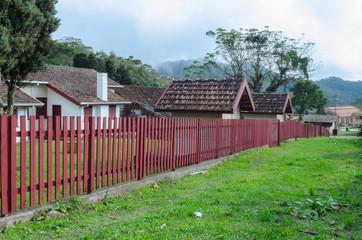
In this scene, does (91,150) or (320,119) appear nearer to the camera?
(91,150)

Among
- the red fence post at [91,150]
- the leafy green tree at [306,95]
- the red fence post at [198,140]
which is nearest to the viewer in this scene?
the red fence post at [91,150]

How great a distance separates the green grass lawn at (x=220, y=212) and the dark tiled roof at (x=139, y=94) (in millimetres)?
27864

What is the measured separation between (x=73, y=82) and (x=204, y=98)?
17654mm

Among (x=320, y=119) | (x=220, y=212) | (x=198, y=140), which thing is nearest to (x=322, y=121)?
(x=320, y=119)

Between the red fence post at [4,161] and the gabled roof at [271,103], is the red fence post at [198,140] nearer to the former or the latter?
the red fence post at [4,161]

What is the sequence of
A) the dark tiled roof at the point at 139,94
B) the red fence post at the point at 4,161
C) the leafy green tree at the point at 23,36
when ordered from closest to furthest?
the red fence post at the point at 4,161
the leafy green tree at the point at 23,36
the dark tiled roof at the point at 139,94

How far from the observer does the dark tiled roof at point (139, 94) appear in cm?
3550

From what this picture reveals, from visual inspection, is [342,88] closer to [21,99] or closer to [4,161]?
[21,99]

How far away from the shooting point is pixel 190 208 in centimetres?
555

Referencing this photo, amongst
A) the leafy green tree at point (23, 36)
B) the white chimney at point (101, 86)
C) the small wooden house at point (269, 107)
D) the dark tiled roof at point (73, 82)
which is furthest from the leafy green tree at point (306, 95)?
the leafy green tree at point (23, 36)

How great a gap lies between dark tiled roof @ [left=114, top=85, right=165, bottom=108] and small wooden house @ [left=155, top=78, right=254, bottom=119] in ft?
64.4

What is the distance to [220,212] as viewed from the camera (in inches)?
212

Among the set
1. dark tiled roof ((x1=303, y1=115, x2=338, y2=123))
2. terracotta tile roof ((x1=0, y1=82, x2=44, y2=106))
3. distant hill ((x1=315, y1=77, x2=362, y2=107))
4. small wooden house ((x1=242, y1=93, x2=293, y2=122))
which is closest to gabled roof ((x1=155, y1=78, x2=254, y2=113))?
small wooden house ((x1=242, y1=93, x2=293, y2=122))

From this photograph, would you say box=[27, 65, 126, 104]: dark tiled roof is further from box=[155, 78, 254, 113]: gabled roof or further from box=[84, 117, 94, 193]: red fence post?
box=[84, 117, 94, 193]: red fence post
